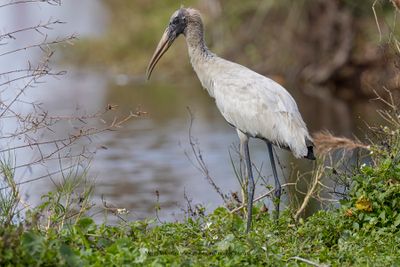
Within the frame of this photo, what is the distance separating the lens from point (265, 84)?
7.93m

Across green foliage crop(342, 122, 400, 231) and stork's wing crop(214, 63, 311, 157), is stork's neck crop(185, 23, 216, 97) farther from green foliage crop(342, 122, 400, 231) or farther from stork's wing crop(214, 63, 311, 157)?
green foliage crop(342, 122, 400, 231)

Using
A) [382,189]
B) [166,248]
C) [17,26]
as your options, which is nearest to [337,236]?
[382,189]

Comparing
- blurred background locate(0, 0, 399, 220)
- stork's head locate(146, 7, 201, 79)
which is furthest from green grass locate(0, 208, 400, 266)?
blurred background locate(0, 0, 399, 220)

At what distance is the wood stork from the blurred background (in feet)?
7.36

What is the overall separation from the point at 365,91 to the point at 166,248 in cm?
1631

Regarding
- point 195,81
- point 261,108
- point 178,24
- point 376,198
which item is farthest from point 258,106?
point 195,81

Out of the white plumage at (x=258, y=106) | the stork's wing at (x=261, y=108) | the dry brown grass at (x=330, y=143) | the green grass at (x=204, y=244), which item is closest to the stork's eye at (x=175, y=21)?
the white plumage at (x=258, y=106)

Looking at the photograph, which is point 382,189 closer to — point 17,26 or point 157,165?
point 157,165

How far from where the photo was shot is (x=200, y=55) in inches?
335

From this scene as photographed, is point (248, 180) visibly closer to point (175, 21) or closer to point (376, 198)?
point (376, 198)

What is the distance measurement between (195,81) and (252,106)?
17.8m

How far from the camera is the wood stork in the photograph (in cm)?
764

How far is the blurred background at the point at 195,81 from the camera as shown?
43.4ft

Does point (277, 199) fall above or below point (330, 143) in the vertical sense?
above
